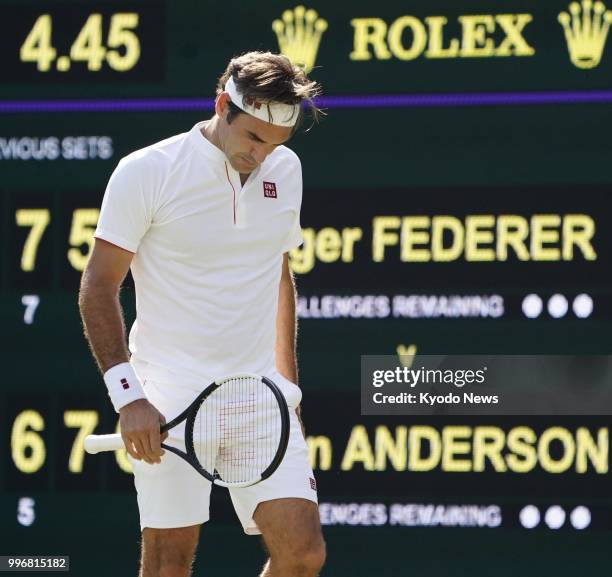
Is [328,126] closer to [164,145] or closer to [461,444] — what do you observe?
[461,444]

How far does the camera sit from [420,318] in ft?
17.1

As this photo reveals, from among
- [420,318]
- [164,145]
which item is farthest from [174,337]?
[420,318]

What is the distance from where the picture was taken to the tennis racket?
11.9 feet

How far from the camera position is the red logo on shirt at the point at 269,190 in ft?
12.7

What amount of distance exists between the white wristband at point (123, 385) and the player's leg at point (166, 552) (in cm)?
40

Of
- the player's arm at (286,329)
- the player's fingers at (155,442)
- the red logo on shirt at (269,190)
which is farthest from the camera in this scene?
the player's arm at (286,329)

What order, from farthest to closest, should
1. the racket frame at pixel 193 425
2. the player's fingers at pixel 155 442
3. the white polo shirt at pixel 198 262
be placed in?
the white polo shirt at pixel 198 262
the racket frame at pixel 193 425
the player's fingers at pixel 155 442

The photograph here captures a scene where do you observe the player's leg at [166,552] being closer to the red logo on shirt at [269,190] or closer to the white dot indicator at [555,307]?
the red logo on shirt at [269,190]

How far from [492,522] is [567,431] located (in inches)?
15.4

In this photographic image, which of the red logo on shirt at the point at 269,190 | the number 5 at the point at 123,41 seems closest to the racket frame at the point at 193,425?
the red logo on shirt at the point at 269,190

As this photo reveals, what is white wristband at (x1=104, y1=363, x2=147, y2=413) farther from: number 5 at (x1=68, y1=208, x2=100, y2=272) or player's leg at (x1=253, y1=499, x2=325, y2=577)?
number 5 at (x1=68, y1=208, x2=100, y2=272)

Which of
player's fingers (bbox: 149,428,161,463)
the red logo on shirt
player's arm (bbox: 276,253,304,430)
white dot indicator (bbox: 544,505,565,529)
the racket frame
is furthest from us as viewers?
white dot indicator (bbox: 544,505,565,529)

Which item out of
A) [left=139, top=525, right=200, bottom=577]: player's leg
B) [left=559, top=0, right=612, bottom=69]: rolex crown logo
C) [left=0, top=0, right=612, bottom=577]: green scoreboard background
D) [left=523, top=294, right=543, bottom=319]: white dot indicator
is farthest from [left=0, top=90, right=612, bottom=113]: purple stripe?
[left=139, top=525, right=200, bottom=577]: player's leg

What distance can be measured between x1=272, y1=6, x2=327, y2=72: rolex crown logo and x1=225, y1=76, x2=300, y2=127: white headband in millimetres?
1625
